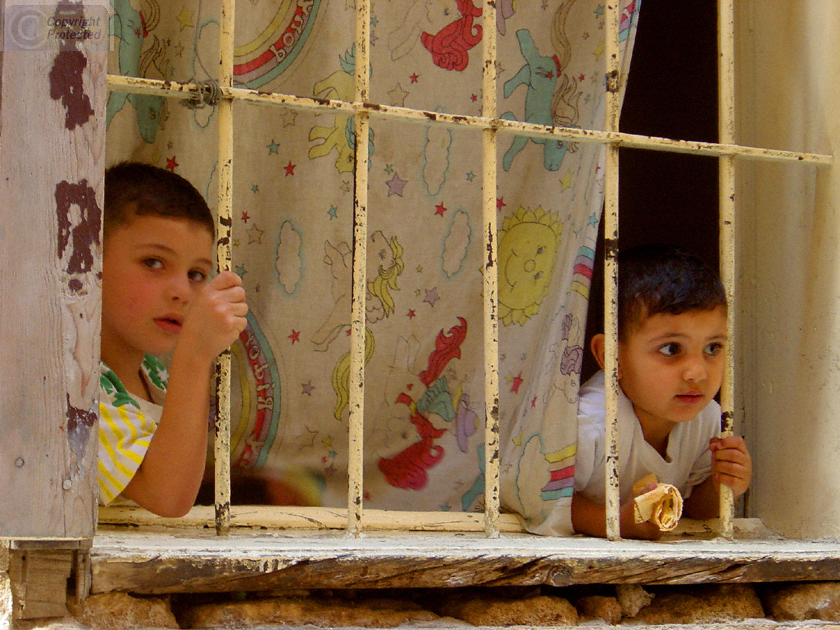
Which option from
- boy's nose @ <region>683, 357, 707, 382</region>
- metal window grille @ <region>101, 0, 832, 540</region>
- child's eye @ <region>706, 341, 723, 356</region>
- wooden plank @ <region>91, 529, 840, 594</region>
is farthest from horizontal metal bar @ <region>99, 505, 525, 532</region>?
child's eye @ <region>706, 341, 723, 356</region>

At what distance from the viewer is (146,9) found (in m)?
2.17

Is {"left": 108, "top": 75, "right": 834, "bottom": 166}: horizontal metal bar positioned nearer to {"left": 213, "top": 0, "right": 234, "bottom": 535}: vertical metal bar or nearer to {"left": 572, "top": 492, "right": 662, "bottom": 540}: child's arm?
{"left": 213, "top": 0, "right": 234, "bottom": 535}: vertical metal bar

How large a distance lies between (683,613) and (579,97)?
125 centimetres

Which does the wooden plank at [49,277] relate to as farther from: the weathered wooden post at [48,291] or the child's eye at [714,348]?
the child's eye at [714,348]

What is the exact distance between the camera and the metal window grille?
1.46 meters

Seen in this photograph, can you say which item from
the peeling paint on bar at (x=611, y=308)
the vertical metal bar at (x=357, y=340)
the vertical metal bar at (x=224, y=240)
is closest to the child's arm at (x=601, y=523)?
the peeling paint on bar at (x=611, y=308)

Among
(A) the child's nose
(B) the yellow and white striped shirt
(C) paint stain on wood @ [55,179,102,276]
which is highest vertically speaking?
(C) paint stain on wood @ [55,179,102,276]

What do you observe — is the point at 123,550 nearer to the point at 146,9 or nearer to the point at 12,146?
the point at 12,146

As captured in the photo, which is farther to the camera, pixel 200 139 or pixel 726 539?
pixel 200 139

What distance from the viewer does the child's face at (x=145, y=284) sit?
1.89 meters

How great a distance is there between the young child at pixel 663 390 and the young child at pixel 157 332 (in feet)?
2.96

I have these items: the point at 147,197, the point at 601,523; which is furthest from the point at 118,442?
the point at 601,523

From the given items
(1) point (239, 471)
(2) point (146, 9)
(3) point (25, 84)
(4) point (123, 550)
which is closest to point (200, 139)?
(2) point (146, 9)

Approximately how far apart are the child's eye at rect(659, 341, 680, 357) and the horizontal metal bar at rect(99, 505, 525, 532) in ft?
1.79
